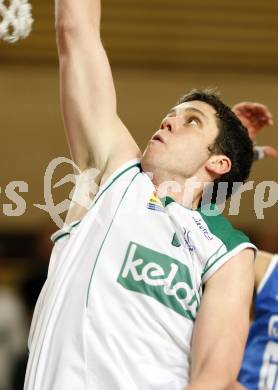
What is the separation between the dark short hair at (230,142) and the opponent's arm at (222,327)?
1.35 feet

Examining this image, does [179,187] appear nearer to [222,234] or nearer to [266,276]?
[222,234]

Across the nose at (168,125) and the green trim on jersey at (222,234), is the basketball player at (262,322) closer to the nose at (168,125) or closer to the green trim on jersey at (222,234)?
the nose at (168,125)

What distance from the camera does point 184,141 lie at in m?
2.98

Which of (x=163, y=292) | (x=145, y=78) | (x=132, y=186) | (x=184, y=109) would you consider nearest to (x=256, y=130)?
(x=184, y=109)

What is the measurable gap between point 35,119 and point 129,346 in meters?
4.96

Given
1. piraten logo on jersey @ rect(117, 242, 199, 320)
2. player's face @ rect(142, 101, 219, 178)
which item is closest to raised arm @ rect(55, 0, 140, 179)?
player's face @ rect(142, 101, 219, 178)

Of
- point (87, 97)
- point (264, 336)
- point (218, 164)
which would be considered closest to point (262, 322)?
point (264, 336)

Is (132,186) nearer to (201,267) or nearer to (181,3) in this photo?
(201,267)

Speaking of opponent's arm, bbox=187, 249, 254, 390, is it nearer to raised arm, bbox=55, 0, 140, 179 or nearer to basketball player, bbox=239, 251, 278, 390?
raised arm, bbox=55, 0, 140, 179

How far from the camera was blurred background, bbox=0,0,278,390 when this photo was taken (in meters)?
7.31

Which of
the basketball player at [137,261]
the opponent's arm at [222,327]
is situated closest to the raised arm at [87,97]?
the basketball player at [137,261]

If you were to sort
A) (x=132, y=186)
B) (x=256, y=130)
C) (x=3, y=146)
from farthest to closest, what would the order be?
(x=3, y=146) < (x=256, y=130) < (x=132, y=186)

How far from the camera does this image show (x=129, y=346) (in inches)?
104

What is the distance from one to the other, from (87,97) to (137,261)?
2.00 feet
